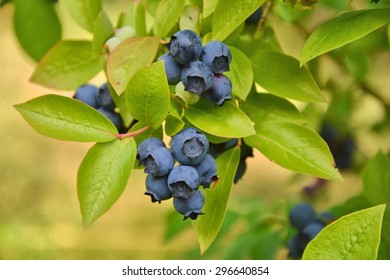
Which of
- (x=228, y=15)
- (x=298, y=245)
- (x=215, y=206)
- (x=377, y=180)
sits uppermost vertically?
(x=228, y=15)

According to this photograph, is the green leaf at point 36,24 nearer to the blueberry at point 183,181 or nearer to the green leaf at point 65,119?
the green leaf at point 65,119

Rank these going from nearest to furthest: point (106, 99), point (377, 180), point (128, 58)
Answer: point (128, 58), point (106, 99), point (377, 180)

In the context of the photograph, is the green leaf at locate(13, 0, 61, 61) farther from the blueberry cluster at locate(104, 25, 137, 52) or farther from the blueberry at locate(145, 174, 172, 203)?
the blueberry at locate(145, 174, 172, 203)

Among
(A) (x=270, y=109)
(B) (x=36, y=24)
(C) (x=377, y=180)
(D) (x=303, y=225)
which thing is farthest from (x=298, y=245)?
(B) (x=36, y=24)

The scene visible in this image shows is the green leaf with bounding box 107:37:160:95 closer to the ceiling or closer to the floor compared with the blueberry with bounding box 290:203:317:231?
closer to the ceiling

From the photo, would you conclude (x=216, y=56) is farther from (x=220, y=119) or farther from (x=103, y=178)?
(x=103, y=178)

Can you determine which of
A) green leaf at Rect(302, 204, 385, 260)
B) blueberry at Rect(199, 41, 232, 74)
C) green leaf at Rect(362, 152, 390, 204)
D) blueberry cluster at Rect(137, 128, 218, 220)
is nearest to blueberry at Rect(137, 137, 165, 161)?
blueberry cluster at Rect(137, 128, 218, 220)
